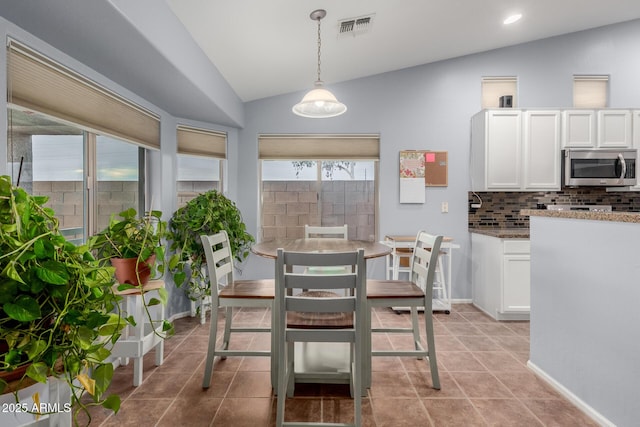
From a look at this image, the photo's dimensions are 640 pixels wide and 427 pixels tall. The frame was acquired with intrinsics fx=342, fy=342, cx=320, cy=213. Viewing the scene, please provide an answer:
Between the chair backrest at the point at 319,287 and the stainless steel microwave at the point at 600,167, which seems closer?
the chair backrest at the point at 319,287

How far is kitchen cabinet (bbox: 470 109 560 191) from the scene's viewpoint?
3.64 metres

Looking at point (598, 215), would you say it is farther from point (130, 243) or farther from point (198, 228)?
point (198, 228)

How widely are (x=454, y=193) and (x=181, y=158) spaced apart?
3110 millimetres

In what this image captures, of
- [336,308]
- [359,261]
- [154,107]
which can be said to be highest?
[154,107]

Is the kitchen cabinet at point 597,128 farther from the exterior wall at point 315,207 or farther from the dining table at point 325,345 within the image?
the dining table at point 325,345

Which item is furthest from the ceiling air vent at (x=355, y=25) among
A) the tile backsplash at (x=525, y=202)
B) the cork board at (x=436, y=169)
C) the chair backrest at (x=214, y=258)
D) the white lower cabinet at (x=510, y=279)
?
the white lower cabinet at (x=510, y=279)

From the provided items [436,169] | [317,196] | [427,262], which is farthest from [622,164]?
[317,196]

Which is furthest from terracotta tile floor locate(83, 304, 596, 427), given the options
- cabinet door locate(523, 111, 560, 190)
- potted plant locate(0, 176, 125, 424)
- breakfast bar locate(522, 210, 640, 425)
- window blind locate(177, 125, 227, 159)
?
window blind locate(177, 125, 227, 159)

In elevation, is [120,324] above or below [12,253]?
below

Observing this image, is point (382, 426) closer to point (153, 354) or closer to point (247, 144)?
point (153, 354)

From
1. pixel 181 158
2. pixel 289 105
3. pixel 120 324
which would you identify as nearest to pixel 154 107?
pixel 181 158

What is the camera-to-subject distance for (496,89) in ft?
13.3

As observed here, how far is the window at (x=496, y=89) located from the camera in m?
4.01

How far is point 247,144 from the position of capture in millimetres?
4113
